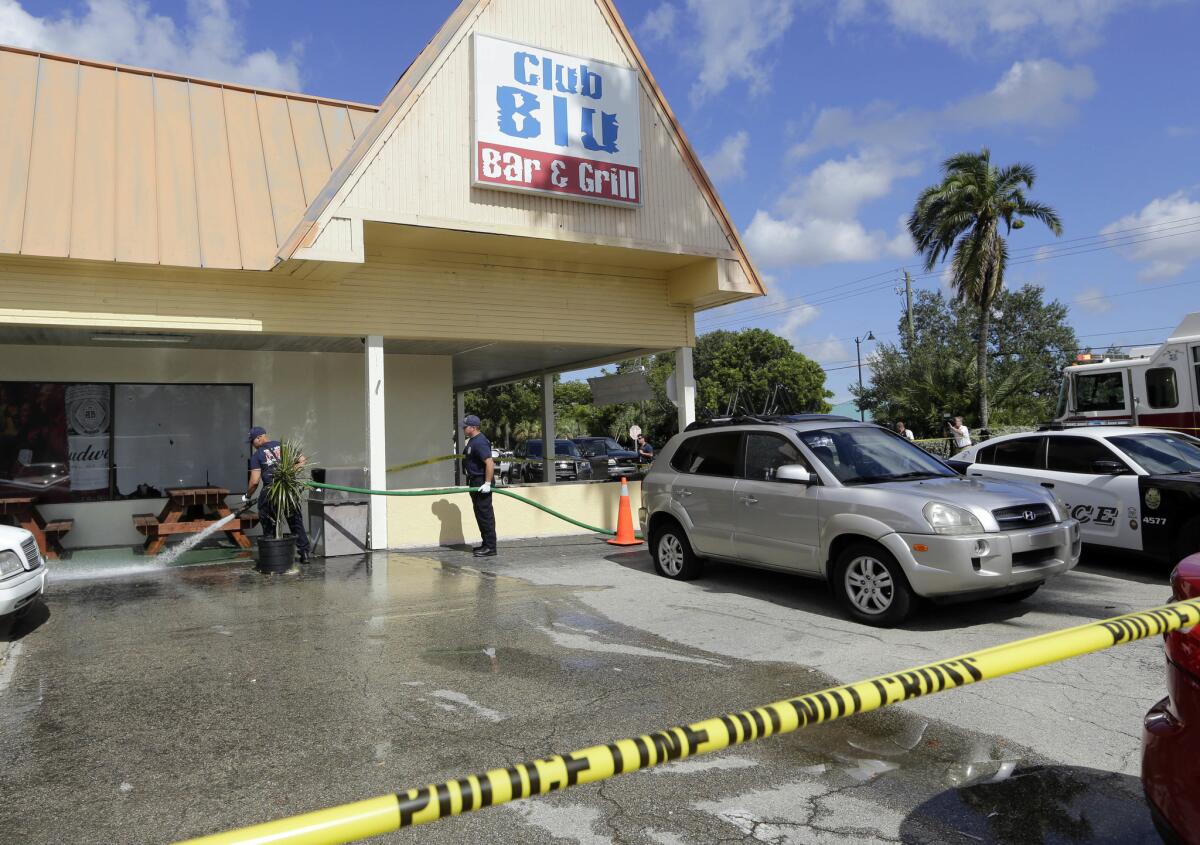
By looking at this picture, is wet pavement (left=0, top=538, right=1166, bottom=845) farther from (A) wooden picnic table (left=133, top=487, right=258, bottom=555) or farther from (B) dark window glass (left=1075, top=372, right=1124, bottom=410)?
(B) dark window glass (left=1075, top=372, right=1124, bottom=410)

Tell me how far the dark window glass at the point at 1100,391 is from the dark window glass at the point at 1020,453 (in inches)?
272

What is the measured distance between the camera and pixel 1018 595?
7.29 metres

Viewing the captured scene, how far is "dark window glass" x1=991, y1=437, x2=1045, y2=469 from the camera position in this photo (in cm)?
1006

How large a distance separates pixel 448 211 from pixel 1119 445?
28.8 ft

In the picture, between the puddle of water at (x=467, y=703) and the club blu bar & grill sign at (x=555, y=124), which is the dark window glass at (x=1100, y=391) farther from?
the puddle of water at (x=467, y=703)

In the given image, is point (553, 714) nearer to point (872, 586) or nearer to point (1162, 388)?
point (872, 586)

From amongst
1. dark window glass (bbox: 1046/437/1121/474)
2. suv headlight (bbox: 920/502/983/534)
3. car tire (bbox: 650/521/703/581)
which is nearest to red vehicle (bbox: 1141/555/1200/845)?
suv headlight (bbox: 920/502/983/534)

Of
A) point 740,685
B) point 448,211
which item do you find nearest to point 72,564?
point 448,211

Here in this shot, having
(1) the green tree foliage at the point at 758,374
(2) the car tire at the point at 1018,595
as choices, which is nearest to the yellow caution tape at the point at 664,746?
(2) the car tire at the point at 1018,595

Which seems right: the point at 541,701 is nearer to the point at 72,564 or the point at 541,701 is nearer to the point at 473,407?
the point at 72,564

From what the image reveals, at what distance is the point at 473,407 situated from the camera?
46125 millimetres

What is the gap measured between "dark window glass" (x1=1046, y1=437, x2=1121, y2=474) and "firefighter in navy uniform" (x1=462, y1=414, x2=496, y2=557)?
23.1 feet

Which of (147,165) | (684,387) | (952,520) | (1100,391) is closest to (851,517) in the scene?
(952,520)

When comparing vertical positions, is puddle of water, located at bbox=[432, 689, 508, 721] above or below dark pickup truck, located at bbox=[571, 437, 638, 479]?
below
